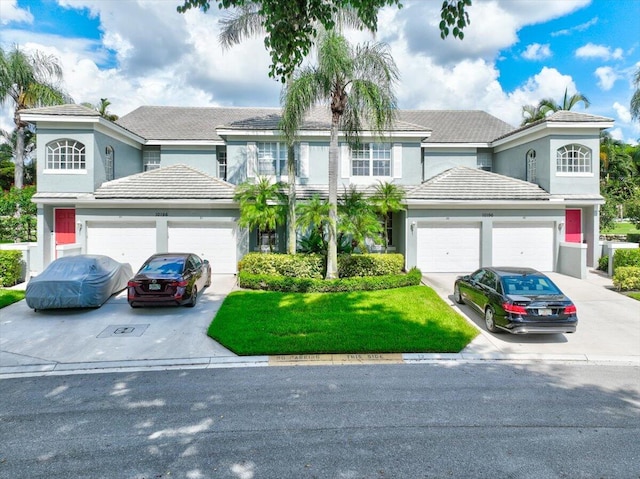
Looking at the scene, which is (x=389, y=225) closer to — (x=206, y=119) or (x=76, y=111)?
(x=206, y=119)

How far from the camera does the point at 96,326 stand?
1010 centimetres

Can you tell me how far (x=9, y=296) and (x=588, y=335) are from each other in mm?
17626

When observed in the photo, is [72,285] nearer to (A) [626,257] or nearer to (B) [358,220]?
(B) [358,220]

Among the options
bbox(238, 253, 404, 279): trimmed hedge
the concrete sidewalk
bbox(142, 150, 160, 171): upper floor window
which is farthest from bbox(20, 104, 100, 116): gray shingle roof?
bbox(238, 253, 404, 279): trimmed hedge

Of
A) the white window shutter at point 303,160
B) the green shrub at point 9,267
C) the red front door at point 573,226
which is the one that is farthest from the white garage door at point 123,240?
the red front door at point 573,226

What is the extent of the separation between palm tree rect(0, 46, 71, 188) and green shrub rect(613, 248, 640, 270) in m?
31.0

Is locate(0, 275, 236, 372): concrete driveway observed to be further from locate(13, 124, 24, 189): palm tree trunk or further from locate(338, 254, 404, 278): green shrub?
locate(13, 124, 24, 189): palm tree trunk

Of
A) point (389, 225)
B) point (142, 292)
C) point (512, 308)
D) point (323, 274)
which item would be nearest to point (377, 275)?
point (323, 274)

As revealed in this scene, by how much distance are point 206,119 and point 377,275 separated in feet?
50.9

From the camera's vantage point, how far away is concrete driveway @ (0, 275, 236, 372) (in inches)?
320

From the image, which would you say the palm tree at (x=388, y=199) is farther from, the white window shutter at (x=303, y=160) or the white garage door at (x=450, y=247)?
the white window shutter at (x=303, y=160)

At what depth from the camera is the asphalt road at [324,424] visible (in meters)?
4.42

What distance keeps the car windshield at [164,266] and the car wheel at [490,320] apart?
903 centimetres

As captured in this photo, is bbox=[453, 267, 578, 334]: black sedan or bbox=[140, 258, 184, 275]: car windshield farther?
bbox=[140, 258, 184, 275]: car windshield
